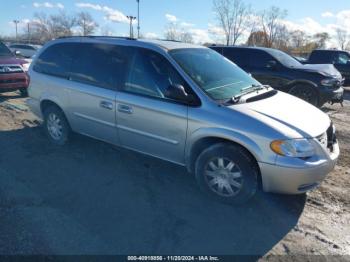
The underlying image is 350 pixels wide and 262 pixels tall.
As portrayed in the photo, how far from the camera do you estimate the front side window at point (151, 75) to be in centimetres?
408

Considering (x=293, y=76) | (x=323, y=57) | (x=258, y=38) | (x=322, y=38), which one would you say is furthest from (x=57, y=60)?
(x=322, y=38)

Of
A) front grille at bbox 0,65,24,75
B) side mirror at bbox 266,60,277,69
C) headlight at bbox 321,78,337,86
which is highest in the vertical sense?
side mirror at bbox 266,60,277,69

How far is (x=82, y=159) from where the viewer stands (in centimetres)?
502

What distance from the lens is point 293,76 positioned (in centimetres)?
910

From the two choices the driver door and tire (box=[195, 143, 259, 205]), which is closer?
tire (box=[195, 143, 259, 205])

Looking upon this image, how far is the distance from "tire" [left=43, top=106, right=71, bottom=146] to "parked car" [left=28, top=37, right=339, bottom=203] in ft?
0.12

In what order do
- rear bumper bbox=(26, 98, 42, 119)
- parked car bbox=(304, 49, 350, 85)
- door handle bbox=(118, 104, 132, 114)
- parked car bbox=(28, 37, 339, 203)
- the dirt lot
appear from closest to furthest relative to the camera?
the dirt lot, parked car bbox=(28, 37, 339, 203), door handle bbox=(118, 104, 132, 114), rear bumper bbox=(26, 98, 42, 119), parked car bbox=(304, 49, 350, 85)

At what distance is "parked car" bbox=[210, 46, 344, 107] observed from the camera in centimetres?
899

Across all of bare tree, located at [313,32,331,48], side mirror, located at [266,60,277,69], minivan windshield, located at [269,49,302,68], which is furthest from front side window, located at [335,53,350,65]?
bare tree, located at [313,32,331,48]

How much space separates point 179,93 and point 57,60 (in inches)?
103

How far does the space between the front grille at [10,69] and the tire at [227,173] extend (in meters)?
7.39

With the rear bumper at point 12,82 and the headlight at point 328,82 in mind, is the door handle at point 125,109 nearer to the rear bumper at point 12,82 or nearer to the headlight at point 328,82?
the rear bumper at point 12,82

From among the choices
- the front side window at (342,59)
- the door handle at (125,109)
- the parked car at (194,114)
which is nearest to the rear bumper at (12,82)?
the parked car at (194,114)

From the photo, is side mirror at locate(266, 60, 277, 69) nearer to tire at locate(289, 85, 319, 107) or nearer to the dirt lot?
tire at locate(289, 85, 319, 107)
